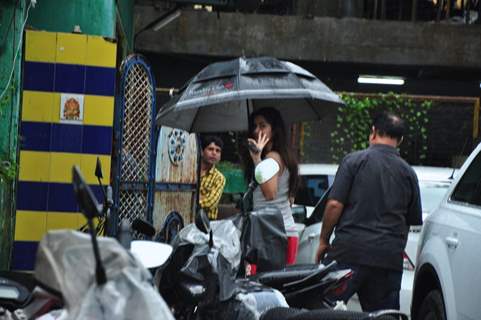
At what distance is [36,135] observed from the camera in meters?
6.72

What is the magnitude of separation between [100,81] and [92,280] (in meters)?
4.81

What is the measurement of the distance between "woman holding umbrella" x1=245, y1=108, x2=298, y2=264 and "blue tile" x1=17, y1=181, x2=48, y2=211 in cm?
176

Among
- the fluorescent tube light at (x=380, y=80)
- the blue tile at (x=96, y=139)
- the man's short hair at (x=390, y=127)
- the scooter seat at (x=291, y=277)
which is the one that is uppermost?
the fluorescent tube light at (x=380, y=80)

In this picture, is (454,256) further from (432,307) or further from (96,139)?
(96,139)

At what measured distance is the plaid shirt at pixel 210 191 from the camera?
867 centimetres

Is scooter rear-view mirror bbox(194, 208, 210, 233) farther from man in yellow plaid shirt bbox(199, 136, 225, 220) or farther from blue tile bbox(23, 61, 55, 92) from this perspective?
man in yellow plaid shirt bbox(199, 136, 225, 220)

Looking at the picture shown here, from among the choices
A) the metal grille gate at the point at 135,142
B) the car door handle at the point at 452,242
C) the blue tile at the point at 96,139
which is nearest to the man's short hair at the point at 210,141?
the metal grille gate at the point at 135,142

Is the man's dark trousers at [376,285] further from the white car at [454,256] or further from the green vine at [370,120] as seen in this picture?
the green vine at [370,120]

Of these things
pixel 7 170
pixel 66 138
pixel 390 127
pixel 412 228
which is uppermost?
pixel 390 127

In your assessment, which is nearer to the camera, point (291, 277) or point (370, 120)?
point (291, 277)

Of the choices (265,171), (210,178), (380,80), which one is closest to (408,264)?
(265,171)

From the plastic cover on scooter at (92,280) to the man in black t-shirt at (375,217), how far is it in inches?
141

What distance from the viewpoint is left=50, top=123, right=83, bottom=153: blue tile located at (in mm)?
6734

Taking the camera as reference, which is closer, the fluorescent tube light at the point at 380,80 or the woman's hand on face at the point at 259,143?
the woman's hand on face at the point at 259,143
